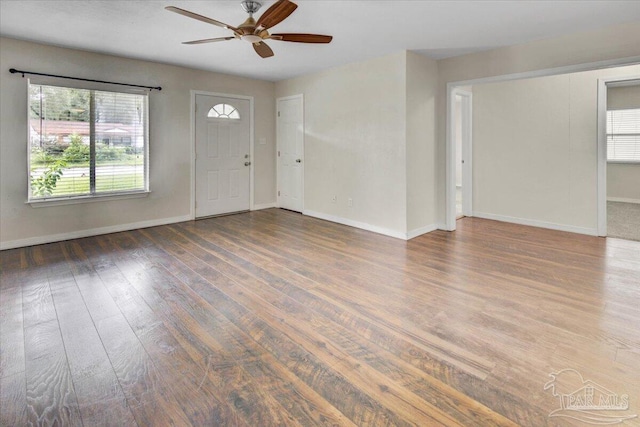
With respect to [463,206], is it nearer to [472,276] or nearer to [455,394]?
[472,276]

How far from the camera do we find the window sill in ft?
14.4

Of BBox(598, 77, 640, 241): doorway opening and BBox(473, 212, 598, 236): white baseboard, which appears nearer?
BBox(473, 212, 598, 236): white baseboard

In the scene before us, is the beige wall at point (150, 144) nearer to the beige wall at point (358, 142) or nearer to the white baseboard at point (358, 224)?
the beige wall at point (358, 142)

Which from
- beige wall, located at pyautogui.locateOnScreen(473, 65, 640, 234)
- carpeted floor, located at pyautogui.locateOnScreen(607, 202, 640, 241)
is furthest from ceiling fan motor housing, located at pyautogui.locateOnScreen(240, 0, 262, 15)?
carpeted floor, located at pyautogui.locateOnScreen(607, 202, 640, 241)

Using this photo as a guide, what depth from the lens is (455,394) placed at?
1.69m

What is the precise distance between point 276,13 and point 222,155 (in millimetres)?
3748

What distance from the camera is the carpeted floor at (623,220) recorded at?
475 cm

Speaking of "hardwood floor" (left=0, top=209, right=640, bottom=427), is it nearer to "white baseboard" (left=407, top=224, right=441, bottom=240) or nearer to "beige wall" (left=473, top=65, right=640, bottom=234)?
"white baseboard" (left=407, top=224, right=441, bottom=240)

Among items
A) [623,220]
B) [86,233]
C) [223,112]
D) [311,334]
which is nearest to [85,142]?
[86,233]

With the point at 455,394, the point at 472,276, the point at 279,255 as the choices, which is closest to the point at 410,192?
the point at 472,276

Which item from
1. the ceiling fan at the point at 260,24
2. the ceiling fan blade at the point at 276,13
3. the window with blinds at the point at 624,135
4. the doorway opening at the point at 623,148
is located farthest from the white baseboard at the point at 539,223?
the ceiling fan blade at the point at 276,13

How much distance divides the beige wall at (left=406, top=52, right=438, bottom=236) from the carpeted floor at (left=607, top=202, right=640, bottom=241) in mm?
2462

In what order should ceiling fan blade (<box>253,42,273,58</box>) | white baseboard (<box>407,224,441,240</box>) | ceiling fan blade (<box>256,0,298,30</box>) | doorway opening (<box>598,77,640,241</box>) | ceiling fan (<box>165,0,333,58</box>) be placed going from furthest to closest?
doorway opening (<box>598,77,640,241</box>)
white baseboard (<box>407,224,441,240</box>)
ceiling fan blade (<box>253,42,273,58</box>)
ceiling fan (<box>165,0,333,58</box>)
ceiling fan blade (<box>256,0,298,30</box>)

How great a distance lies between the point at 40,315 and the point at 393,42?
4.35 metres
